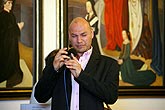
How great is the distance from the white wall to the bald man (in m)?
1.06

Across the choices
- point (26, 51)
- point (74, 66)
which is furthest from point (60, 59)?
point (26, 51)

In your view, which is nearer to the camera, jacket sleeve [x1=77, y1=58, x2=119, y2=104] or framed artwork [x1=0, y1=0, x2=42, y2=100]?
jacket sleeve [x1=77, y1=58, x2=119, y2=104]

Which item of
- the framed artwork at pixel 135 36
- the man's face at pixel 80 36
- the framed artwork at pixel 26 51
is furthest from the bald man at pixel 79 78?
the framed artwork at pixel 135 36

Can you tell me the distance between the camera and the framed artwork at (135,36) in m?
2.97

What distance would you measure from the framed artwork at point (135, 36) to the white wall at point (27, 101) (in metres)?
0.07

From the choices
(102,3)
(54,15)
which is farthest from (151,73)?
(54,15)

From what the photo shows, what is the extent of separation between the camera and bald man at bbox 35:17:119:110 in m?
1.64

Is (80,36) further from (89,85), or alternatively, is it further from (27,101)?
(27,101)

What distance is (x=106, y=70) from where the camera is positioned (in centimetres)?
176

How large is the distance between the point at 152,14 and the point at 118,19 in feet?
1.10

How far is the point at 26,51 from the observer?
2.82m

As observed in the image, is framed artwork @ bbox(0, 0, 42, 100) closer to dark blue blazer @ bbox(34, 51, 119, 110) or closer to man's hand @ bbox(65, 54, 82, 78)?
dark blue blazer @ bbox(34, 51, 119, 110)

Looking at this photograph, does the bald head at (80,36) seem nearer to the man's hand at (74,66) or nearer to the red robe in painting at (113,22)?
the man's hand at (74,66)

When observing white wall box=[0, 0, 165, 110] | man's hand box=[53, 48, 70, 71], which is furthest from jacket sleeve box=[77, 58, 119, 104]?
white wall box=[0, 0, 165, 110]
